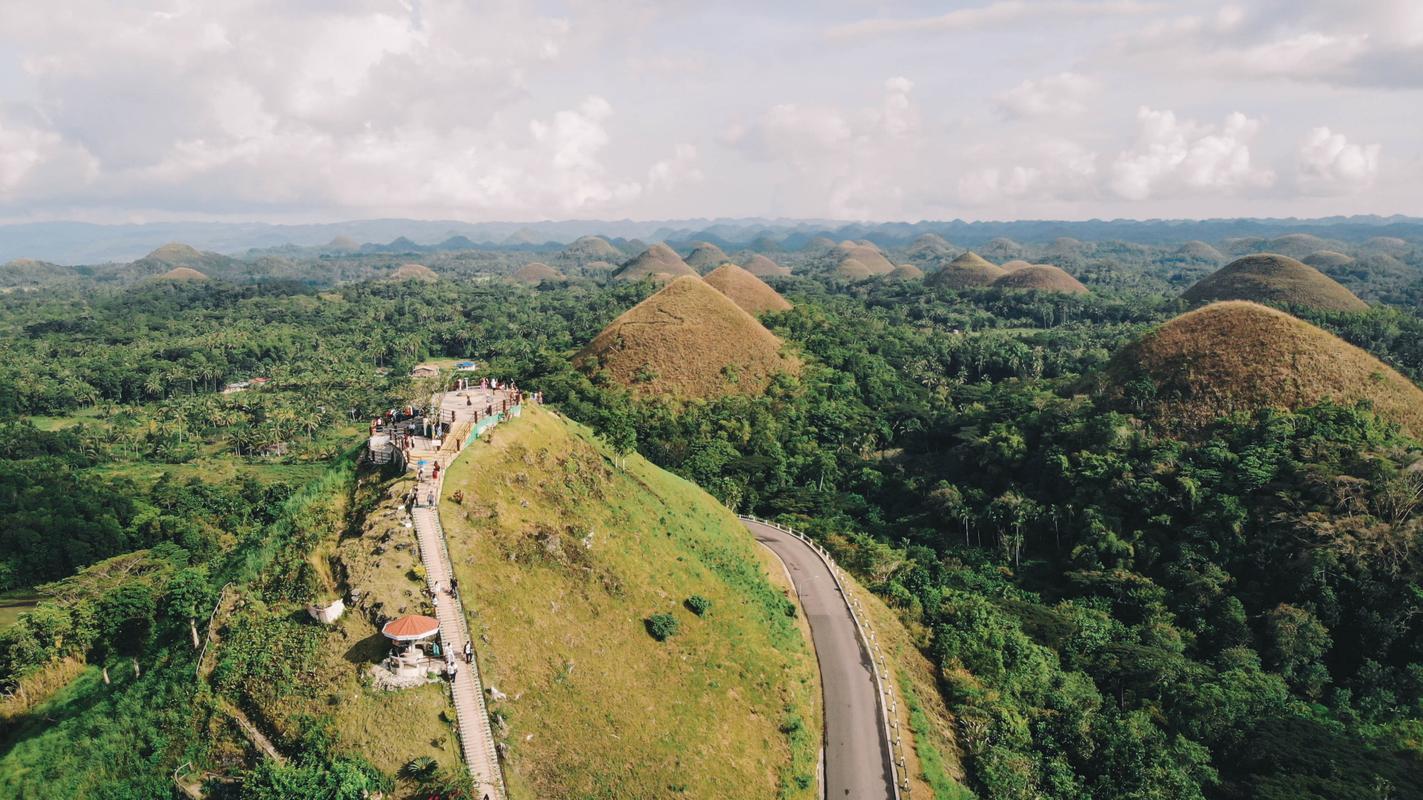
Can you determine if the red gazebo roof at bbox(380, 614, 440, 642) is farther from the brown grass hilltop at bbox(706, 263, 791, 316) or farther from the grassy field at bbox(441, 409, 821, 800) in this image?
the brown grass hilltop at bbox(706, 263, 791, 316)

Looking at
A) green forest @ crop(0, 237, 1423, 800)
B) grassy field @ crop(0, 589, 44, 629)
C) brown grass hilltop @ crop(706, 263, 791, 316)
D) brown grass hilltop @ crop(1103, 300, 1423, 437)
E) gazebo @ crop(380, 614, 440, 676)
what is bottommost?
grassy field @ crop(0, 589, 44, 629)

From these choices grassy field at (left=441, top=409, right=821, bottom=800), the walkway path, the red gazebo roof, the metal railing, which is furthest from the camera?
the metal railing

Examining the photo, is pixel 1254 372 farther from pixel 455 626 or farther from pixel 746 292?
pixel 746 292

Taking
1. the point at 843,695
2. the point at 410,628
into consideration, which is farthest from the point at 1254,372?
the point at 410,628

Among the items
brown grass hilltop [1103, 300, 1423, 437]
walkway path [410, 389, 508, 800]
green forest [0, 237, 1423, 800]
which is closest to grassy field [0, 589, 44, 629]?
green forest [0, 237, 1423, 800]

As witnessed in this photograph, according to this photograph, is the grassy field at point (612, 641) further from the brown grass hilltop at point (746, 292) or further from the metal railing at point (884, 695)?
the brown grass hilltop at point (746, 292)

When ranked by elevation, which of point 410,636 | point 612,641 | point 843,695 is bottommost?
point 843,695

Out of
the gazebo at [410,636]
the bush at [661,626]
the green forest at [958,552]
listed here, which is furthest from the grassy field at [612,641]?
the green forest at [958,552]

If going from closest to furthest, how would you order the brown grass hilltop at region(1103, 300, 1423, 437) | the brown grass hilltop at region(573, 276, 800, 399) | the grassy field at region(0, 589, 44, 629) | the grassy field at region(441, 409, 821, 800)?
the grassy field at region(441, 409, 821, 800), the grassy field at region(0, 589, 44, 629), the brown grass hilltop at region(1103, 300, 1423, 437), the brown grass hilltop at region(573, 276, 800, 399)

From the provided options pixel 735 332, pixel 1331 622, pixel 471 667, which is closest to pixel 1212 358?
pixel 1331 622
